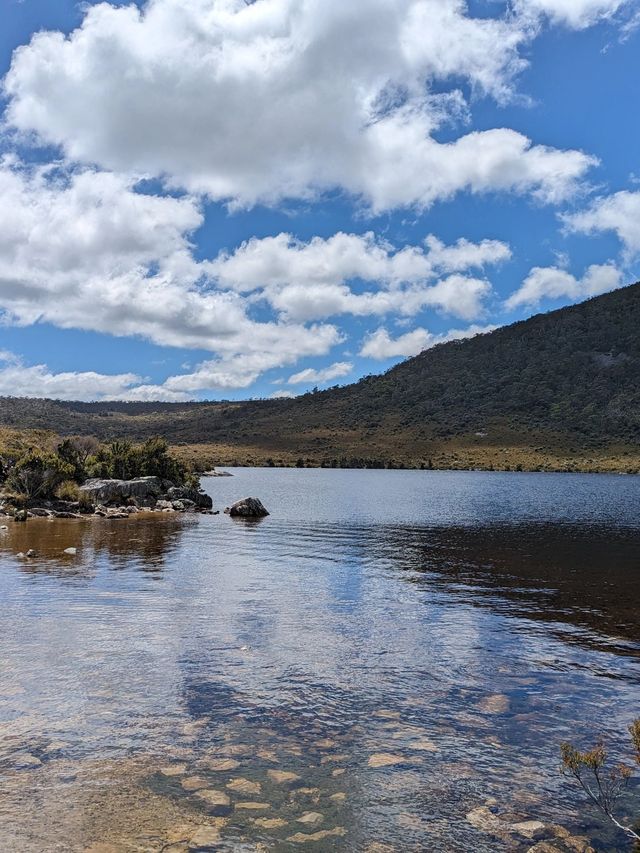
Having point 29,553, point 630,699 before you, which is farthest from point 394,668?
point 29,553

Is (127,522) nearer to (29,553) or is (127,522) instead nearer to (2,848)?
(29,553)

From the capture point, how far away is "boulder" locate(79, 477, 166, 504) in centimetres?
6462

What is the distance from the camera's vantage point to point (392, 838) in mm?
9602

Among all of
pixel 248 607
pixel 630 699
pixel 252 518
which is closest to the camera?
pixel 630 699

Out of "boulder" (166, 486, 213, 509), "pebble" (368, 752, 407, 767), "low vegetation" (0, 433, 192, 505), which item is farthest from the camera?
"boulder" (166, 486, 213, 509)

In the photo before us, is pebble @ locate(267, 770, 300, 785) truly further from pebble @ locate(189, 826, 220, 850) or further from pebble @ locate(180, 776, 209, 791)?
pebble @ locate(189, 826, 220, 850)

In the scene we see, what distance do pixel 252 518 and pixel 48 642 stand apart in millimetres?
44296

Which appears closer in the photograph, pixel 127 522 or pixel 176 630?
pixel 176 630

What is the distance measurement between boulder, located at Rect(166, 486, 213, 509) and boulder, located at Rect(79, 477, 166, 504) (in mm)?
1851

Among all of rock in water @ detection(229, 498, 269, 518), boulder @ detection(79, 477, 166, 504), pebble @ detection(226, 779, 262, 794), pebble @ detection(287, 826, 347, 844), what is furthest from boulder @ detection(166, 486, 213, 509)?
pebble @ detection(287, 826, 347, 844)

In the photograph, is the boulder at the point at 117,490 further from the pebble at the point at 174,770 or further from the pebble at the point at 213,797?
the pebble at the point at 213,797

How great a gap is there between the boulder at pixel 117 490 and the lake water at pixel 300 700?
28882 millimetres

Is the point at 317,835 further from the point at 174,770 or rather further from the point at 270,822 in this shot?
the point at 174,770

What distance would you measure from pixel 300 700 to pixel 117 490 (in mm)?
56223
